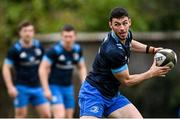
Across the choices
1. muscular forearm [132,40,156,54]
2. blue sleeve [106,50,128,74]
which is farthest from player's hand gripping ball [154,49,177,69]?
muscular forearm [132,40,156,54]

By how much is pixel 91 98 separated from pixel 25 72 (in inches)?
203

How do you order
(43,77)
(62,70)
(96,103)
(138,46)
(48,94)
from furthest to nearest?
(62,70) → (43,77) → (48,94) → (138,46) → (96,103)

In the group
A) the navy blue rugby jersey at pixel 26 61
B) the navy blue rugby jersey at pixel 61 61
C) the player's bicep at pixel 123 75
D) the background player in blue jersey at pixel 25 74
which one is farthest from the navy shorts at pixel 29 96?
the player's bicep at pixel 123 75

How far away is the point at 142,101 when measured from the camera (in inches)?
877

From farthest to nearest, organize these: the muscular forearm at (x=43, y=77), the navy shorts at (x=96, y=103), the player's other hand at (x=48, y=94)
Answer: the muscular forearm at (x=43, y=77) → the player's other hand at (x=48, y=94) → the navy shorts at (x=96, y=103)

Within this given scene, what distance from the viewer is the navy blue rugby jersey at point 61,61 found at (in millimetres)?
14445

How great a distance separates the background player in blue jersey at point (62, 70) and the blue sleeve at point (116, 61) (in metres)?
4.45

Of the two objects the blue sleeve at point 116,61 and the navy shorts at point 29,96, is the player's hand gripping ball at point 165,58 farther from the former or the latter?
the navy shorts at point 29,96

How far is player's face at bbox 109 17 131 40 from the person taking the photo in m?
9.55

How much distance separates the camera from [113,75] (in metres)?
9.93

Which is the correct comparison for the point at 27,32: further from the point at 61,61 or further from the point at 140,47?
the point at 140,47

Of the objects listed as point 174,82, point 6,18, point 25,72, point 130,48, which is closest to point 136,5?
point 174,82

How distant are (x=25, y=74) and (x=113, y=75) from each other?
5.28 m

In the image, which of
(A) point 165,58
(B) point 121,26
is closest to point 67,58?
(B) point 121,26
